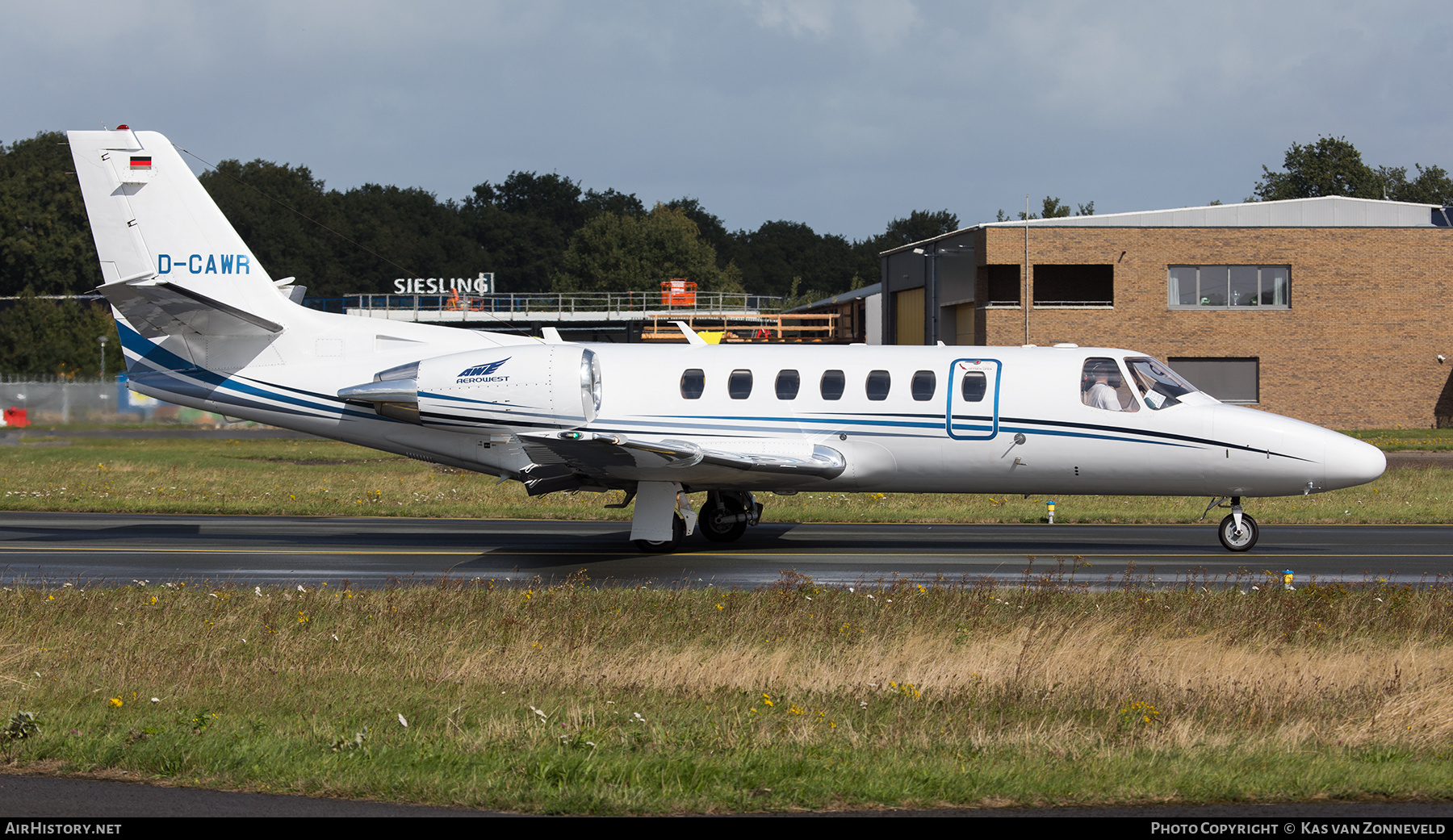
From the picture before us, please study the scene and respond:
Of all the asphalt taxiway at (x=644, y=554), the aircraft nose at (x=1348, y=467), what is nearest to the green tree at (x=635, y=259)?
the asphalt taxiway at (x=644, y=554)

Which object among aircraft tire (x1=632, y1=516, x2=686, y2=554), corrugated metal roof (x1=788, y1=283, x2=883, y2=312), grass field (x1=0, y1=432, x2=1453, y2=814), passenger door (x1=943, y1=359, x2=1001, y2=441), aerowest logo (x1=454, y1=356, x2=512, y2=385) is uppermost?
corrugated metal roof (x1=788, y1=283, x2=883, y2=312)

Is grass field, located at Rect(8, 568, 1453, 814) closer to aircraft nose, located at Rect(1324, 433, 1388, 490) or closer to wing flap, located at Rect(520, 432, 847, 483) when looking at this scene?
wing flap, located at Rect(520, 432, 847, 483)

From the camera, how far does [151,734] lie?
7.84m

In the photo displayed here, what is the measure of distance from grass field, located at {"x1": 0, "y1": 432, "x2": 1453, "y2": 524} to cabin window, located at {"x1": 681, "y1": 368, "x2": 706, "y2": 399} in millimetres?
5123

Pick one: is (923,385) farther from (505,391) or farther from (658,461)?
(505,391)

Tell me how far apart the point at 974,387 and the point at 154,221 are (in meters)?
13.1

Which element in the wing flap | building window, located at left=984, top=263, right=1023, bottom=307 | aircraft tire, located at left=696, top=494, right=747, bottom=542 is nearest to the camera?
the wing flap

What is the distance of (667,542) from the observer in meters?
17.8

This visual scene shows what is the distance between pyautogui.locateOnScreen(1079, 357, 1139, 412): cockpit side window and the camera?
57.9 ft

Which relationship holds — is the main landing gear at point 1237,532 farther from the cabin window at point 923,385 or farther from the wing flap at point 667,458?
the wing flap at point 667,458

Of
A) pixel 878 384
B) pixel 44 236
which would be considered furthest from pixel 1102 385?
pixel 44 236

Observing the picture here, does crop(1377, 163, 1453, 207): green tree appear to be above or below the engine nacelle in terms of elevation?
above

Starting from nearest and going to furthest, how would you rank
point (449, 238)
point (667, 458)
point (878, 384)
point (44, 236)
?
point (667, 458)
point (878, 384)
point (44, 236)
point (449, 238)

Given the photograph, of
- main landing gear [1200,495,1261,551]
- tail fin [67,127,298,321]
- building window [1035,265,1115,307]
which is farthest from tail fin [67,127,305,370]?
building window [1035,265,1115,307]
